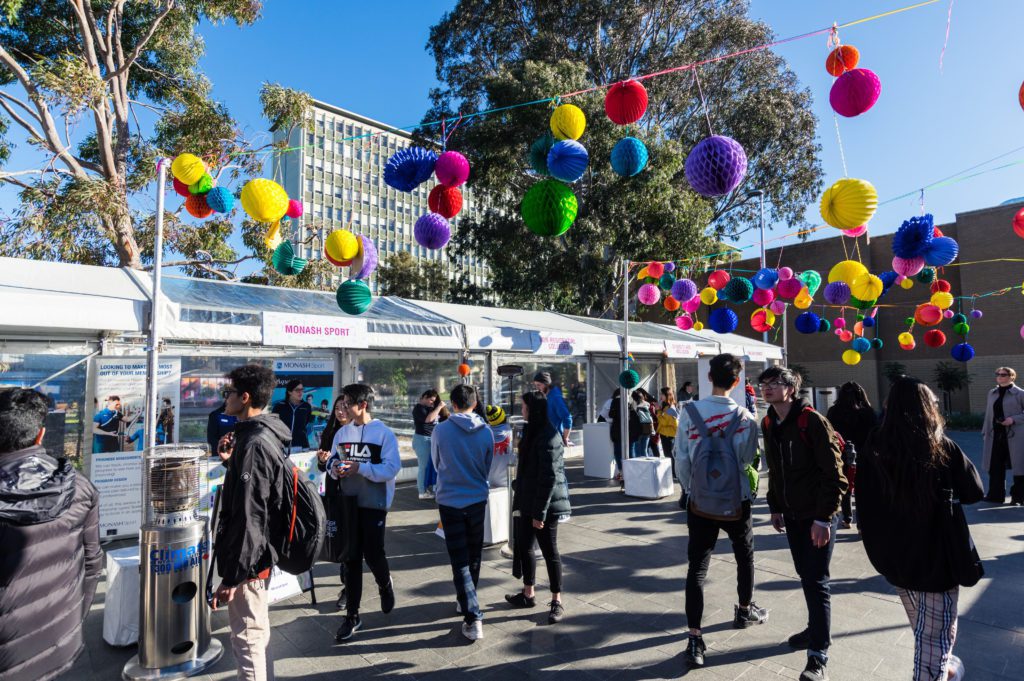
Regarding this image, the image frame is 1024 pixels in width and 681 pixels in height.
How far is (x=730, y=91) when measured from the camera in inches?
866

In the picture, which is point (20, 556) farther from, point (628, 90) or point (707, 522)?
point (628, 90)

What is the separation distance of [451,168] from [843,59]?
3343 mm

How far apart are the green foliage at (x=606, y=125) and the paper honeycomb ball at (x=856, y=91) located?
1194 cm

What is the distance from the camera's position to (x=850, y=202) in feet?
16.1

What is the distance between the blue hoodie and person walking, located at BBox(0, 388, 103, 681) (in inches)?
72.9

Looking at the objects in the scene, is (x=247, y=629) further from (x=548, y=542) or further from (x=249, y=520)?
(x=548, y=542)

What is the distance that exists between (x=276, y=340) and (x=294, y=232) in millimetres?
7874

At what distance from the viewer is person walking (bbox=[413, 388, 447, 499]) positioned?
758 cm

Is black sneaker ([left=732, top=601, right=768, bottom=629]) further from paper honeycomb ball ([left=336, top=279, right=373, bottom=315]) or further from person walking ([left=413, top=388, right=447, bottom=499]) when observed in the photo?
paper honeycomb ball ([left=336, top=279, right=373, bottom=315])

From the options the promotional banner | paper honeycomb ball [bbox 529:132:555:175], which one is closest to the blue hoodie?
paper honeycomb ball [bbox 529:132:555:175]

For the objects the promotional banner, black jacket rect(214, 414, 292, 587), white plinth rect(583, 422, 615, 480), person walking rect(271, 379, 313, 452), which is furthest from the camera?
white plinth rect(583, 422, 615, 480)

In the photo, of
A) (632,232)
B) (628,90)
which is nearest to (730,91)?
(632,232)

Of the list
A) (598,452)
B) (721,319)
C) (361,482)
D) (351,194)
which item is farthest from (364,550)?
(351,194)

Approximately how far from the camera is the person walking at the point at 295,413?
7.02 metres
